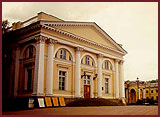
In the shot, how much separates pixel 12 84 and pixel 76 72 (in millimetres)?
6805

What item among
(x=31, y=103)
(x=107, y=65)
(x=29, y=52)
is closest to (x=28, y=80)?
(x=29, y=52)

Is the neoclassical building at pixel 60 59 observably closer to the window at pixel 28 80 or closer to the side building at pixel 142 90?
the window at pixel 28 80

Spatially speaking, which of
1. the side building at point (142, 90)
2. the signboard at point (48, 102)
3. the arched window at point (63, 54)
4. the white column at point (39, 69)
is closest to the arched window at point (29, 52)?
the white column at point (39, 69)

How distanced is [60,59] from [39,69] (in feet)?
10.4

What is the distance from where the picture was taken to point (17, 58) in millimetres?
24297

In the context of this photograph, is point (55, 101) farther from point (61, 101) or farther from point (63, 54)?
point (63, 54)

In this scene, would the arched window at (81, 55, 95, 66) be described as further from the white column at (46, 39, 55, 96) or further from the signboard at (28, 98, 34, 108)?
the signboard at (28, 98, 34, 108)

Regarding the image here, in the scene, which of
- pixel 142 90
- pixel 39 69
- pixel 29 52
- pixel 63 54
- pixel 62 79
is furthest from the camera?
pixel 142 90

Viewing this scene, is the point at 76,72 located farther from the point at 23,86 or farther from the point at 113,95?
the point at 113,95

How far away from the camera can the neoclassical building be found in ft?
73.0

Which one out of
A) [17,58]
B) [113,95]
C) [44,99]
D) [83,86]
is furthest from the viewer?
[113,95]

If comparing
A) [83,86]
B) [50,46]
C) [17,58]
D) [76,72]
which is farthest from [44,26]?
[83,86]

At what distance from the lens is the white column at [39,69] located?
2144 centimetres

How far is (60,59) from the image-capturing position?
2420 cm
